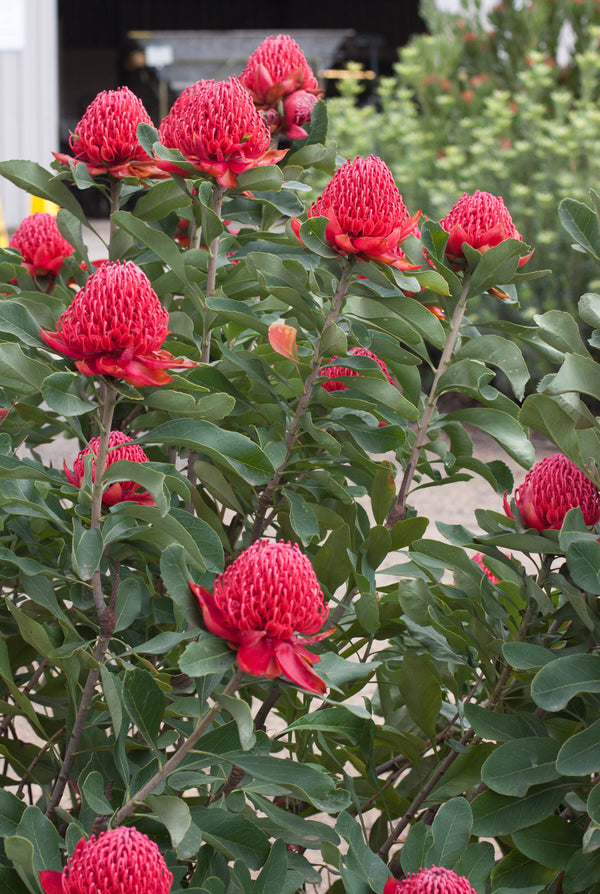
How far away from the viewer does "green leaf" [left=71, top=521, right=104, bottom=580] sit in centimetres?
70

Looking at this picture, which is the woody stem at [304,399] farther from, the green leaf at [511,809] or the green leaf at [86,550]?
the green leaf at [511,809]

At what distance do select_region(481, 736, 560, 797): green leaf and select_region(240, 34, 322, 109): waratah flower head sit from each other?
0.75m

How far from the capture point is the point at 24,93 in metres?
7.54

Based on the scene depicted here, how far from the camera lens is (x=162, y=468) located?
0.78 meters

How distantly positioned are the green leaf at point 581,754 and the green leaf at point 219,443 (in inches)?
12.4

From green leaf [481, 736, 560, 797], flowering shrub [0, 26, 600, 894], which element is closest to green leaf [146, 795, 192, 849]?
flowering shrub [0, 26, 600, 894]

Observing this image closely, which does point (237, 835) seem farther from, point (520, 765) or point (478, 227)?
point (478, 227)

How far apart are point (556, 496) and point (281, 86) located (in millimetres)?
598

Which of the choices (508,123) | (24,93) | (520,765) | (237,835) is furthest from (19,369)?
(24,93)

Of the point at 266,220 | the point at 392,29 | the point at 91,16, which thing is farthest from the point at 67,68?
the point at 266,220

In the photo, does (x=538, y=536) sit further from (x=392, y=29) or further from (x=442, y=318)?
(x=392, y=29)

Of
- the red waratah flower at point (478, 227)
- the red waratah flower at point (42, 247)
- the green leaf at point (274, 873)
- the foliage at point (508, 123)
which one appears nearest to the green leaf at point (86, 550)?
the green leaf at point (274, 873)

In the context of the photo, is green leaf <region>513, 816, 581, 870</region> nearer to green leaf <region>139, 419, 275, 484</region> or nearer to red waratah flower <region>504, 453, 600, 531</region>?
red waratah flower <region>504, 453, 600, 531</region>

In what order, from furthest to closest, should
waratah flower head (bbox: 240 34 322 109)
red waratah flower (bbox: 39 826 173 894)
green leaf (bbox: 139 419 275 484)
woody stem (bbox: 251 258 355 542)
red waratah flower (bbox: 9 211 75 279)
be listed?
red waratah flower (bbox: 9 211 75 279), waratah flower head (bbox: 240 34 322 109), woody stem (bbox: 251 258 355 542), green leaf (bbox: 139 419 275 484), red waratah flower (bbox: 39 826 173 894)
